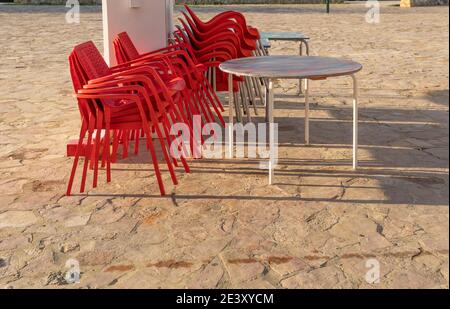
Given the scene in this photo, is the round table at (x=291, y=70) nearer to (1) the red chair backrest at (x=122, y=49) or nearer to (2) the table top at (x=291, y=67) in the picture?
(2) the table top at (x=291, y=67)

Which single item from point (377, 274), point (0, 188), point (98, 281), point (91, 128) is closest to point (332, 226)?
point (377, 274)

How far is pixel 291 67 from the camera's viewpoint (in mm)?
4738

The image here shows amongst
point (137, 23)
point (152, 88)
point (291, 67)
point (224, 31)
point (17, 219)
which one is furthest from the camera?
point (224, 31)

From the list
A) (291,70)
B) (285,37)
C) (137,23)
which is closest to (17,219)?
(291,70)

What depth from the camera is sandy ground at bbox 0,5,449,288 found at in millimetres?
3109

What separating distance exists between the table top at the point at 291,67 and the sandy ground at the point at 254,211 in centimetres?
73

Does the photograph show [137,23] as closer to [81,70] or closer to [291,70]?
[81,70]

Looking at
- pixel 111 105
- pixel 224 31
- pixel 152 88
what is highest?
pixel 224 31

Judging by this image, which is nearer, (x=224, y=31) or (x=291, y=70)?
(x=291, y=70)

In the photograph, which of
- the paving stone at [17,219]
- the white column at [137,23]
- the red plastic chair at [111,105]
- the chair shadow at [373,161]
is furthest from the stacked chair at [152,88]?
the paving stone at [17,219]

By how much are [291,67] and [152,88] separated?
1.06m

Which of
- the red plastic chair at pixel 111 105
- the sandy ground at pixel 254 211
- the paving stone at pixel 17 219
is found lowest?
the paving stone at pixel 17 219

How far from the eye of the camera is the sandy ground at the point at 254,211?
10.2 ft

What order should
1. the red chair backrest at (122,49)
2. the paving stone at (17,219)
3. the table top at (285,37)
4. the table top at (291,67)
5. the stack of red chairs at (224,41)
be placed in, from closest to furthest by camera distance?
the paving stone at (17,219)
the table top at (291,67)
the red chair backrest at (122,49)
the stack of red chairs at (224,41)
the table top at (285,37)
